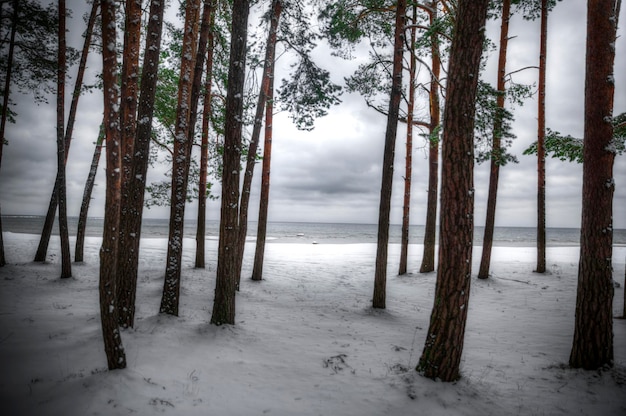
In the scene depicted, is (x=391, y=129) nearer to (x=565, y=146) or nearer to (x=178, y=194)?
(x=565, y=146)

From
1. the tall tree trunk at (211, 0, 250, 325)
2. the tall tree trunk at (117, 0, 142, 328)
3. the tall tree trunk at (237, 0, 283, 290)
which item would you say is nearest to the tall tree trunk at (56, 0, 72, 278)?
the tall tree trunk at (237, 0, 283, 290)

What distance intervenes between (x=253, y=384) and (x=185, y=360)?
122cm

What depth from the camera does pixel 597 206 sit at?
426 cm

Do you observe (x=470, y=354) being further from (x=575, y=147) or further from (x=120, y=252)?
(x=120, y=252)

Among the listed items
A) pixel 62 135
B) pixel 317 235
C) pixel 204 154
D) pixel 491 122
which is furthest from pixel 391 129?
pixel 317 235

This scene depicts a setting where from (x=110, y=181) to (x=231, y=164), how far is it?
7.53 ft

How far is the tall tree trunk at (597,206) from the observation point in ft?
13.9

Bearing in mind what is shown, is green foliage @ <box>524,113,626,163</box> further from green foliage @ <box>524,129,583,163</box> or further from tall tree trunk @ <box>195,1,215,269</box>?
tall tree trunk @ <box>195,1,215,269</box>

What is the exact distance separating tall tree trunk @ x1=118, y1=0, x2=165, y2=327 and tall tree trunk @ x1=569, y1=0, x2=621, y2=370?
7.19 metres

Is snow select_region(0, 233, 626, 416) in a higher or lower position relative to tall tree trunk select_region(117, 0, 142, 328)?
lower

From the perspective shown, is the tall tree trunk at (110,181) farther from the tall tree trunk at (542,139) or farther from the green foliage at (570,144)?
the tall tree trunk at (542,139)

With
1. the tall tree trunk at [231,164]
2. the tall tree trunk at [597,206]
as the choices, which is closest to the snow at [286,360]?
the tall tree trunk at [597,206]

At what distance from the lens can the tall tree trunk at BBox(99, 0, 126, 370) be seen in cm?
340

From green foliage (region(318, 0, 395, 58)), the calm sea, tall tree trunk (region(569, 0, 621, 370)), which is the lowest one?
the calm sea
